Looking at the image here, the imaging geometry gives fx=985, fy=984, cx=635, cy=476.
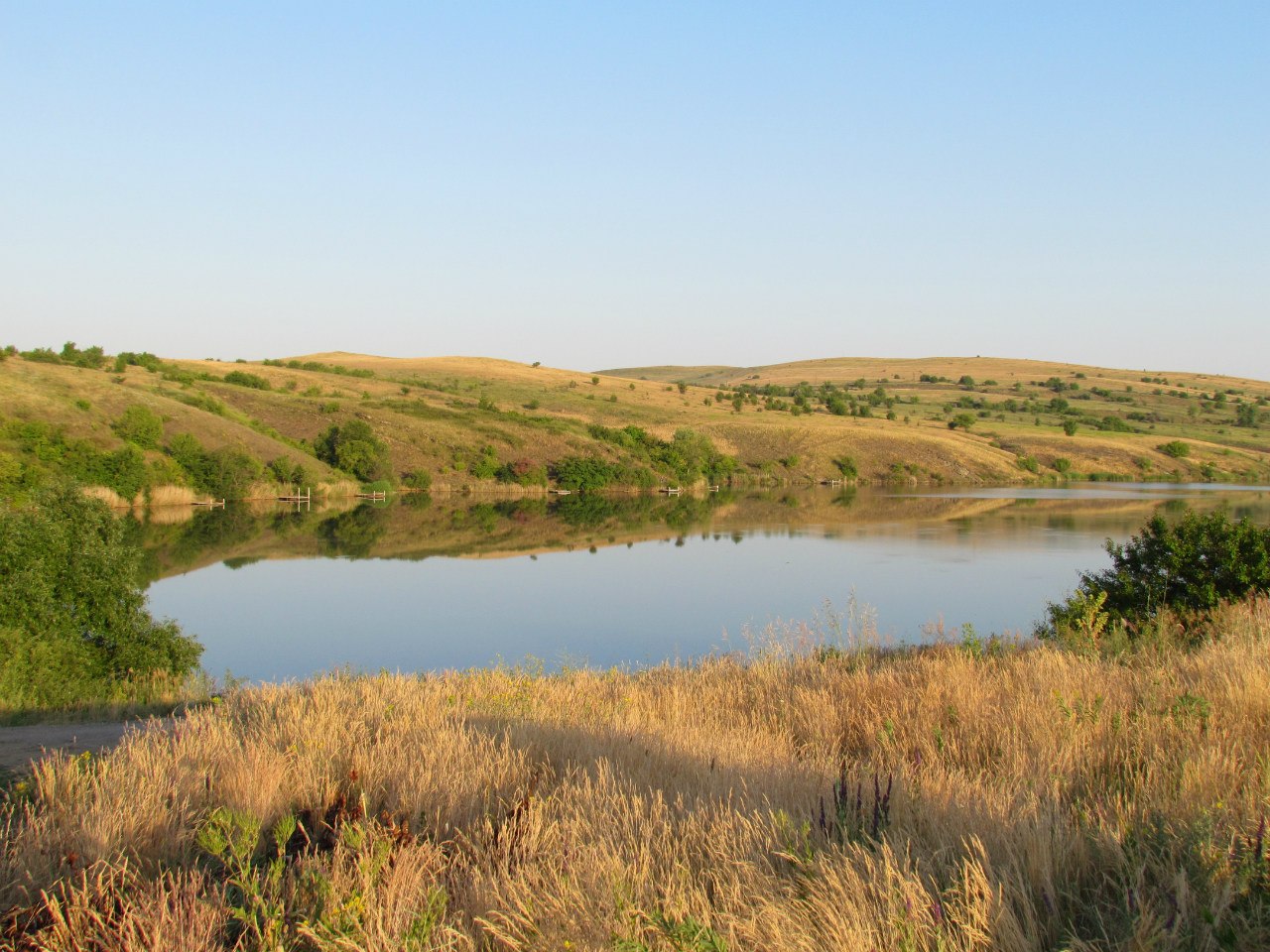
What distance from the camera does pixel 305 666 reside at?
17.4 m

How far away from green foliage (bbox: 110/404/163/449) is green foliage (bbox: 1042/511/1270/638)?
44821mm

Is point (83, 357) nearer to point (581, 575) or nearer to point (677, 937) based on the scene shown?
point (581, 575)

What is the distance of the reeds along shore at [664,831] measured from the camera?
306 centimetres

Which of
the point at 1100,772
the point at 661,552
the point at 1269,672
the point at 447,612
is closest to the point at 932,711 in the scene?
the point at 1100,772

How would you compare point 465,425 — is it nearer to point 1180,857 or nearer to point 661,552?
point 661,552

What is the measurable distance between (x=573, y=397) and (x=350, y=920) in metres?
85.0

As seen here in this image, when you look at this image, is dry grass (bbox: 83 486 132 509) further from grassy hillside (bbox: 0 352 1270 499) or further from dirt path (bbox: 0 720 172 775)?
dirt path (bbox: 0 720 172 775)

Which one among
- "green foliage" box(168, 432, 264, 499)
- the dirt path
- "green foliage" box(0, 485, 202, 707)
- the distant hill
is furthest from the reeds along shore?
the distant hill

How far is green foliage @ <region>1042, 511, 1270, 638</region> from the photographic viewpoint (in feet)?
40.0

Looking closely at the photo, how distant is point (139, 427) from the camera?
4716cm

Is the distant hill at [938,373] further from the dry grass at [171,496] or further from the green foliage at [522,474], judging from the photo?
the dry grass at [171,496]

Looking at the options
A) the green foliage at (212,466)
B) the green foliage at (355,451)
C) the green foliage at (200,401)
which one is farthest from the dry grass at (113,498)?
the green foliage at (355,451)

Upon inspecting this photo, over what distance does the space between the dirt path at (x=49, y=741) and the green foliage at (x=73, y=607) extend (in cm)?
450

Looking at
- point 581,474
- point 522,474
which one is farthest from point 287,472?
point 581,474
